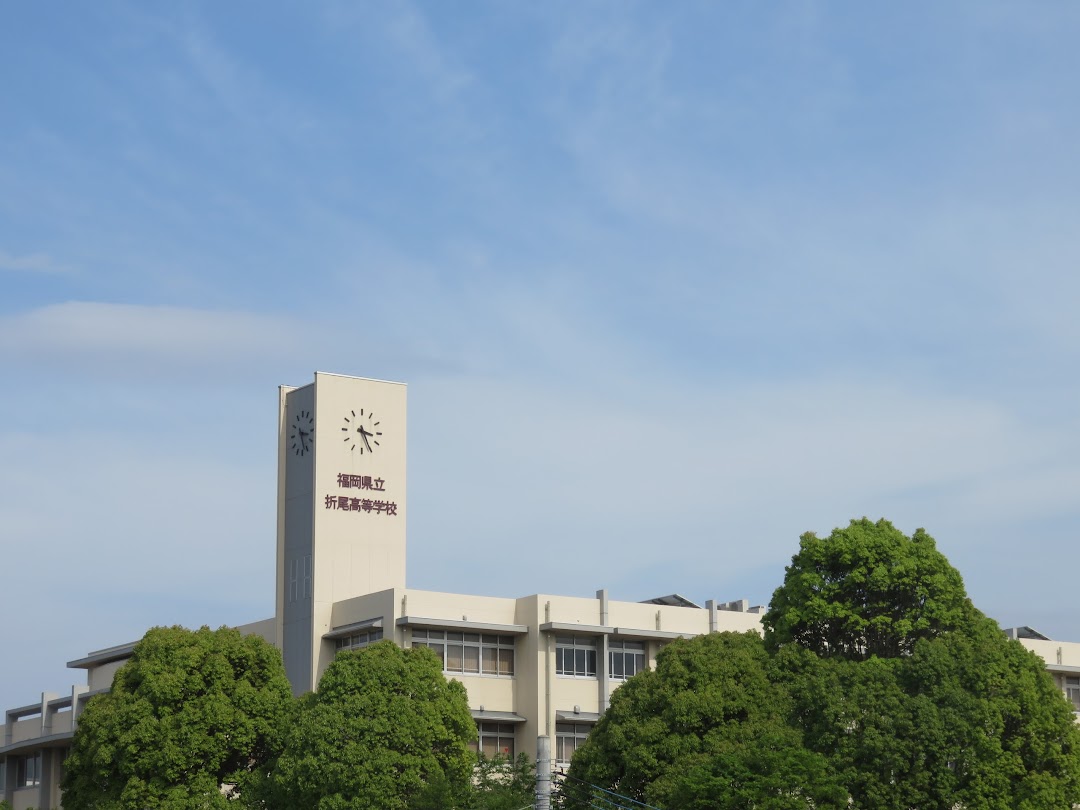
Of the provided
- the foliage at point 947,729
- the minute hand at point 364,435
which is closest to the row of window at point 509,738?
the minute hand at point 364,435

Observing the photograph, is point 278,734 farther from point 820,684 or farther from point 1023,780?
point 1023,780

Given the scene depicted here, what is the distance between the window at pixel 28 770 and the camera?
6200cm

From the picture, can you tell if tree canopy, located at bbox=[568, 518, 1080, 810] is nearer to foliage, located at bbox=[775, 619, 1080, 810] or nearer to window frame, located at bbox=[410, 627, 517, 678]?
foliage, located at bbox=[775, 619, 1080, 810]

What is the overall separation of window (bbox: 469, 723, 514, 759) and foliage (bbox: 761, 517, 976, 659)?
11.0 m

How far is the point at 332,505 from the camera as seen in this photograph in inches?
1937

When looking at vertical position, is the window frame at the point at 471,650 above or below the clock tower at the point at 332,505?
below

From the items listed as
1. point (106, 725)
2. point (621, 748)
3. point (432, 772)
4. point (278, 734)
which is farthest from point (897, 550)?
point (106, 725)

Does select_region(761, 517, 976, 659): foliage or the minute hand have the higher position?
the minute hand

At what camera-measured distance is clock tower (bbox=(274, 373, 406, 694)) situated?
48969mm

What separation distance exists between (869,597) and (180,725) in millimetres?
16820

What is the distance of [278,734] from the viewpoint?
38.1 m

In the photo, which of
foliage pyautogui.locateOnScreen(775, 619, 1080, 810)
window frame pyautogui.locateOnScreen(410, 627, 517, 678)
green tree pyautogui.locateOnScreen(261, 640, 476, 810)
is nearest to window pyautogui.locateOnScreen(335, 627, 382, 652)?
window frame pyautogui.locateOnScreen(410, 627, 517, 678)

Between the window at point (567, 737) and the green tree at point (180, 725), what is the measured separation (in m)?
11.3

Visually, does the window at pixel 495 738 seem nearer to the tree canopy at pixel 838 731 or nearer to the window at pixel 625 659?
the window at pixel 625 659
